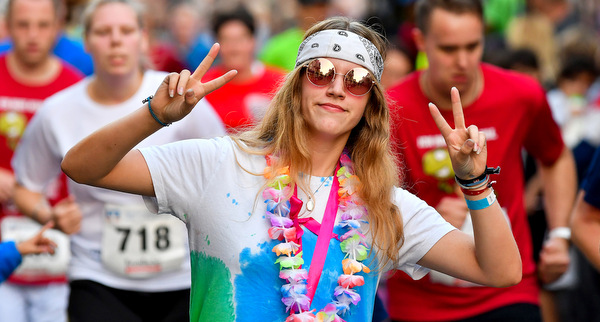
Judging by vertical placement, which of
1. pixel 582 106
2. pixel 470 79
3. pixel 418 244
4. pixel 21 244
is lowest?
pixel 21 244

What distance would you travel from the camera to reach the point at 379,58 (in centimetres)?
394

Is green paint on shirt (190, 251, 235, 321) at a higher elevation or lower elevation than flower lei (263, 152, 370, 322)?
lower

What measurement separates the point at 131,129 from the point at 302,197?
738 millimetres

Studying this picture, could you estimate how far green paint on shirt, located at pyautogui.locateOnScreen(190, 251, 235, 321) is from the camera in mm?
3570

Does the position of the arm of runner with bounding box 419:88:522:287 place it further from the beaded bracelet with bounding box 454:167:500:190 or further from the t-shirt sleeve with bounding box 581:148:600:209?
the t-shirt sleeve with bounding box 581:148:600:209

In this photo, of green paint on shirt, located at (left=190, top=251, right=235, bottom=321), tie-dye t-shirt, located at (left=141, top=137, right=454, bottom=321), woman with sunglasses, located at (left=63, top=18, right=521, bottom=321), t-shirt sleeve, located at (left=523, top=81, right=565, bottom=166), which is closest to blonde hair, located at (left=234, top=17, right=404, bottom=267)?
woman with sunglasses, located at (left=63, top=18, right=521, bottom=321)

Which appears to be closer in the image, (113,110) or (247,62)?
(113,110)

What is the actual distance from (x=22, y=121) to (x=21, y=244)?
1931 mm

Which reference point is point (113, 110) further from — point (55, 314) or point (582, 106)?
point (582, 106)

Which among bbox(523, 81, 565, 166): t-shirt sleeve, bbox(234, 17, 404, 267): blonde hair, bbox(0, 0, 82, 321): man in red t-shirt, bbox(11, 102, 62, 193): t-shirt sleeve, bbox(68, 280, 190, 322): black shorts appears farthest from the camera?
bbox(0, 0, 82, 321): man in red t-shirt

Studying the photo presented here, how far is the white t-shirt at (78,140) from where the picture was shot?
5.16 meters

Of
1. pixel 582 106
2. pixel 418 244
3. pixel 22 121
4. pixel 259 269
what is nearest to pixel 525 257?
pixel 418 244

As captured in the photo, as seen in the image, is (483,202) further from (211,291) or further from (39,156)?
(39,156)

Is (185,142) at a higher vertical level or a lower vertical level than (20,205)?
higher
